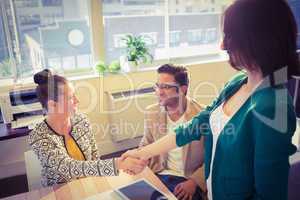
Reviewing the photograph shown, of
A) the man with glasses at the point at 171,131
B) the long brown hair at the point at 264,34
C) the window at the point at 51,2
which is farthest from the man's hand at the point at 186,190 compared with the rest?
the window at the point at 51,2

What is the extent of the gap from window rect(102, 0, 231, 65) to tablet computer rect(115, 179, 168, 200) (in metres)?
1.97

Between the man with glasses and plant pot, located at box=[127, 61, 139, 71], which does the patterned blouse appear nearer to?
Result: the man with glasses

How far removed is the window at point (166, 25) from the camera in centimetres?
304

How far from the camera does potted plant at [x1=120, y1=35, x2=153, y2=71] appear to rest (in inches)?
117

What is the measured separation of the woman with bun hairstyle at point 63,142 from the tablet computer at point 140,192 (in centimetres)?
12

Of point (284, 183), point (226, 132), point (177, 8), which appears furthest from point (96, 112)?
point (284, 183)

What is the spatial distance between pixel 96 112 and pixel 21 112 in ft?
2.69

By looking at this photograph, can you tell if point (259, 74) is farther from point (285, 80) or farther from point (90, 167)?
point (90, 167)

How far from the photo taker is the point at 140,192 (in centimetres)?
125

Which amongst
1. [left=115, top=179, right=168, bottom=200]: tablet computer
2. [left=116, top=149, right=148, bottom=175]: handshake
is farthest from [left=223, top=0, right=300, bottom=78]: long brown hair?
[left=116, top=149, right=148, bottom=175]: handshake

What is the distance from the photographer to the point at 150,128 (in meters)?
1.88

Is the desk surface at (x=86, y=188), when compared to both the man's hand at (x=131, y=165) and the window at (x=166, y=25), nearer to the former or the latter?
the man's hand at (x=131, y=165)

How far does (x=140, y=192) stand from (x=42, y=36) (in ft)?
6.81

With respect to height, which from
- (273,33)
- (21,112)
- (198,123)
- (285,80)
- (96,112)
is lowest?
(96,112)
